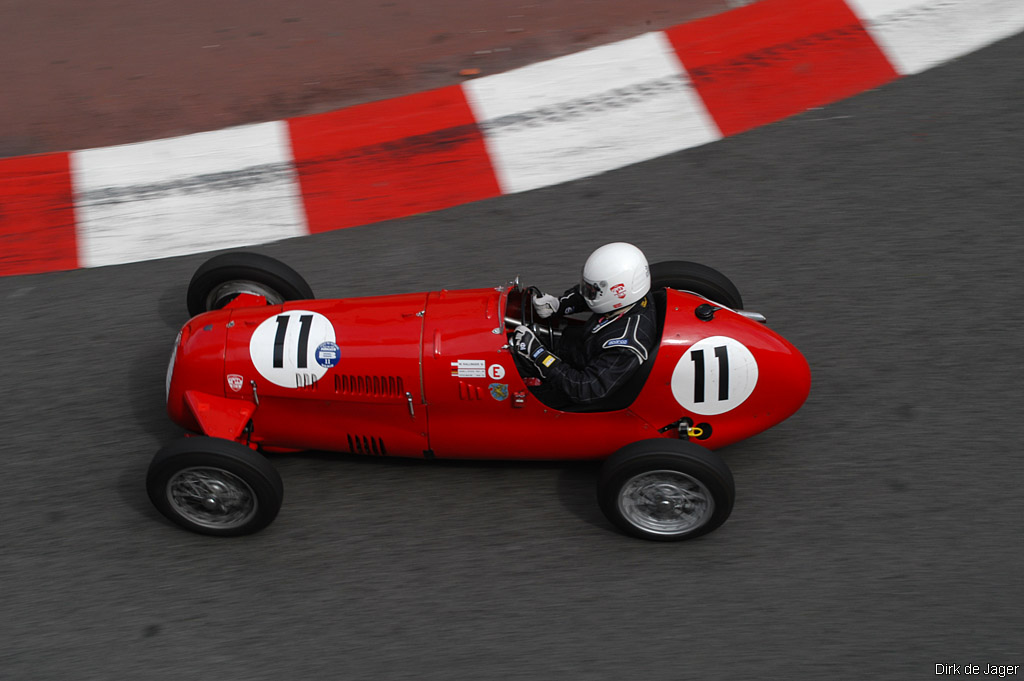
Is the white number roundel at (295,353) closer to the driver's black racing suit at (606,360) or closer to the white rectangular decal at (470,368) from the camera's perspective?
the white rectangular decal at (470,368)

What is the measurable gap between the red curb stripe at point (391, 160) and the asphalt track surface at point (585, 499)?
213mm

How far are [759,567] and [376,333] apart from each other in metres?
2.13

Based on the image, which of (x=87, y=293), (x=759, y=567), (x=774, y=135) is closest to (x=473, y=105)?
(x=774, y=135)

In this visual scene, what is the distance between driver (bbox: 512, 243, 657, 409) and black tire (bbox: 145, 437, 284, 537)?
1.32m

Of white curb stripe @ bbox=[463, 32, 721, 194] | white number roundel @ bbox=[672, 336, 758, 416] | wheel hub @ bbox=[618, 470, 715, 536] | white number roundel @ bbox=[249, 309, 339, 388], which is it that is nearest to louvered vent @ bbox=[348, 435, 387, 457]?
white number roundel @ bbox=[249, 309, 339, 388]

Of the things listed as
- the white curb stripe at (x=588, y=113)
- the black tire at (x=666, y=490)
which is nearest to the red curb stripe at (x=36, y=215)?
the white curb stripe at (x=588, y=113)

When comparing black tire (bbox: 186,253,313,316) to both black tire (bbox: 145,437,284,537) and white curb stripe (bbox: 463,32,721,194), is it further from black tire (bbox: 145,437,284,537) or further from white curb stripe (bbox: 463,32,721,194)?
white curb stripe (bbox: 463,32,721,194)

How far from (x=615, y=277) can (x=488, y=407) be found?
863 mm

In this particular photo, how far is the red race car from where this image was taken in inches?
178

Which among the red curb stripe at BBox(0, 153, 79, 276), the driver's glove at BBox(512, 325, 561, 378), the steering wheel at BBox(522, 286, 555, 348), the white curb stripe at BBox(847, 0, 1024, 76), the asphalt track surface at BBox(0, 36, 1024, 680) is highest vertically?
the white curb stripe at BBox(847, 0, 1024, 76)

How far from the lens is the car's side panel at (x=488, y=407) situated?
15.2ft

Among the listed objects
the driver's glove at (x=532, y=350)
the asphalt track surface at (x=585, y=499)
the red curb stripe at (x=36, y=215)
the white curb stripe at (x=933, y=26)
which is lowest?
the asphalt track surface at (x=585, y=499)

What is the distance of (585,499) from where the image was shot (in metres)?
4.93

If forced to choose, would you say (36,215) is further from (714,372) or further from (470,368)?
(714,372)
